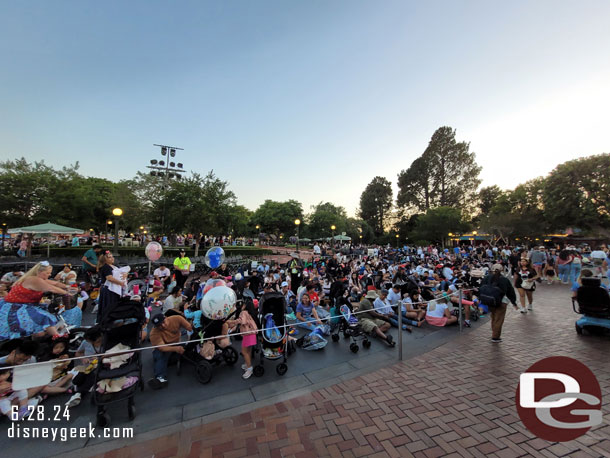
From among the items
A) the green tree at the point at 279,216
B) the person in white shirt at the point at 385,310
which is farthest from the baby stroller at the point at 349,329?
the green tree at the point at 279,216

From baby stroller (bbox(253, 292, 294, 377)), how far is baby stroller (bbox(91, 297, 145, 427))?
73.0 inches

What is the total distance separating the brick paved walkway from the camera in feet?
9.00

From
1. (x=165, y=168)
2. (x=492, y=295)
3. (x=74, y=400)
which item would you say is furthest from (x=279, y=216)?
(x=74, y=400)

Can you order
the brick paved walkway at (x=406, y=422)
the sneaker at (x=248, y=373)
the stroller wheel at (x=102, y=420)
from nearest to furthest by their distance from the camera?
1. the brick paved walkway at (x=406, y=422)
2. the stroller wheel at (x=102, y=420)
3. the sneaker at (x=248, y=373)

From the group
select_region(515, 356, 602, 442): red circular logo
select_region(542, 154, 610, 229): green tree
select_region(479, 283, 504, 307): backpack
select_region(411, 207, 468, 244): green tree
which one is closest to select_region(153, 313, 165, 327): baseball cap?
select_region(515, 356, 602, 442): red circular logo

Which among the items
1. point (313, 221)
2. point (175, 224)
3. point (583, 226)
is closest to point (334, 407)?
point (175, 224)

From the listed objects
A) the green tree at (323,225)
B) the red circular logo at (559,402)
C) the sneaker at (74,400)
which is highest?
the green tree at (323,225)

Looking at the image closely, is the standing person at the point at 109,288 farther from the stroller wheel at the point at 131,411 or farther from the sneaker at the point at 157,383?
the stroller wheel at the point at 131,411

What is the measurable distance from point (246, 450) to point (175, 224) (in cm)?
1755

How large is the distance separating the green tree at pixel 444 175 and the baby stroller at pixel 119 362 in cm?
5171

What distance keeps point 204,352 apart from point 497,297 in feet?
20.6

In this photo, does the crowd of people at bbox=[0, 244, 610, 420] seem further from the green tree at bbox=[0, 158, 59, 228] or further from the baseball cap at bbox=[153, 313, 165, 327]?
the green tree at bbox=[0, 158, 59, 228]

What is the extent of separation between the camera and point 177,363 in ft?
15.3

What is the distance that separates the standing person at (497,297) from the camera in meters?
5.51
